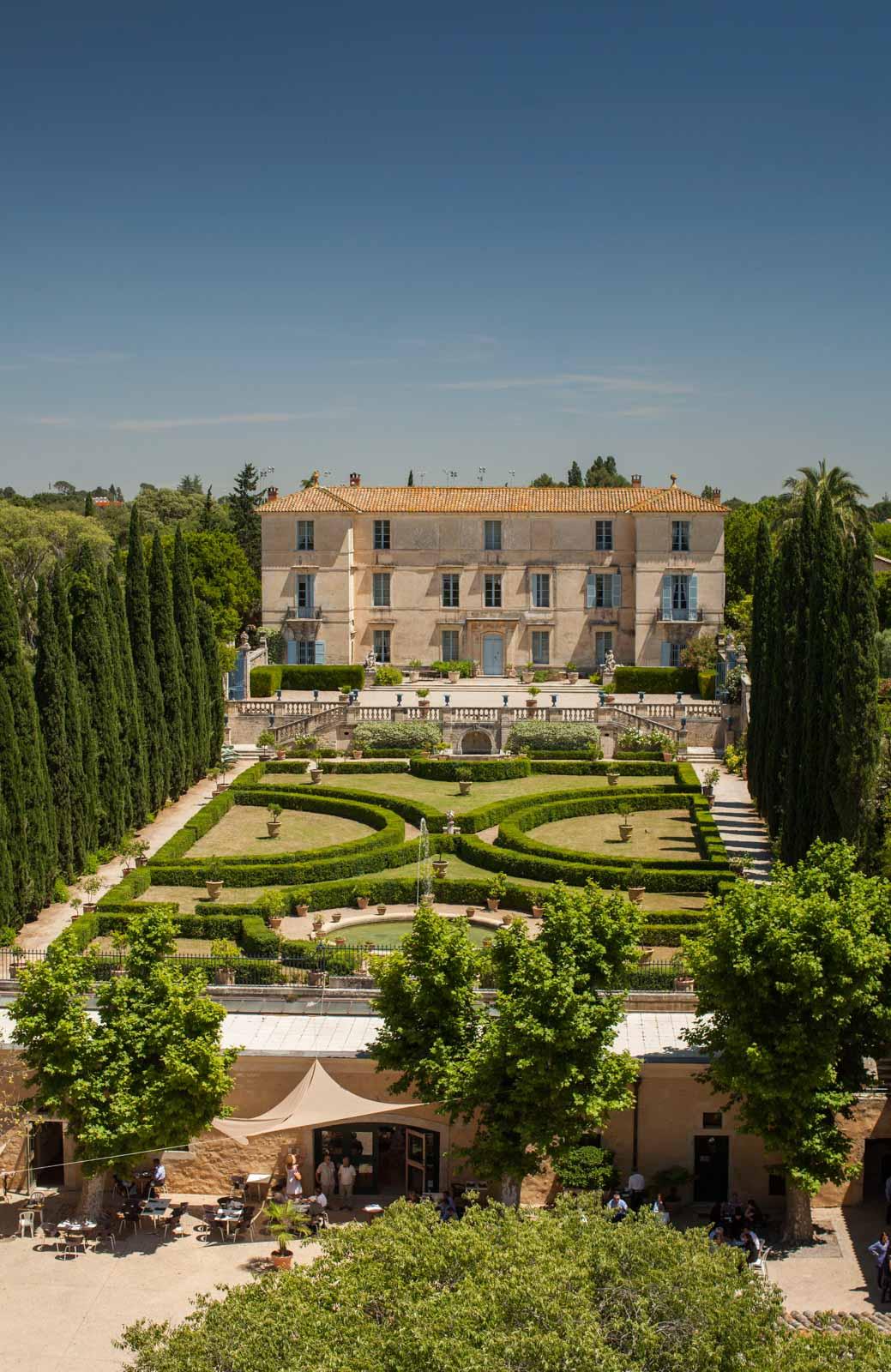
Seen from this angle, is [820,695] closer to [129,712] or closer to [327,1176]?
[327,1176]

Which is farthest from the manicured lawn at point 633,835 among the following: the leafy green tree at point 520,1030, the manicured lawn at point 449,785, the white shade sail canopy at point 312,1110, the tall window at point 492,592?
the tall window at point 492,592

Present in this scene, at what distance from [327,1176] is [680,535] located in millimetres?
48363

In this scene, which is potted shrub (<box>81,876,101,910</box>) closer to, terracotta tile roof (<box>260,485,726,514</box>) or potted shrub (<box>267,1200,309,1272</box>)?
potted shrub (<box>267,1200,309,1272</box>)

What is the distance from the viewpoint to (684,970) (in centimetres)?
2584

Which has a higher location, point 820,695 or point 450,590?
Result: point 450,590

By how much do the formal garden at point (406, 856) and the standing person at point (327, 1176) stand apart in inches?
154

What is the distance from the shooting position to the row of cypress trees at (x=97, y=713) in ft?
107

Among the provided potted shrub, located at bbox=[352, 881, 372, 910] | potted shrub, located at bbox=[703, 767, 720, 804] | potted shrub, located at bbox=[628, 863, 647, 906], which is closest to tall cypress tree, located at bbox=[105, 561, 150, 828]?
potted shrub, located at bbox=[352, 881, 372, 910]

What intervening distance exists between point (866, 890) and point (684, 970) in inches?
168

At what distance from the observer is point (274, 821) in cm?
4109

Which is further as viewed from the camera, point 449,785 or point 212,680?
point 212,680

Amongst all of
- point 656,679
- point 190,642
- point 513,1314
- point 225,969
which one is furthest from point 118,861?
point 656,679

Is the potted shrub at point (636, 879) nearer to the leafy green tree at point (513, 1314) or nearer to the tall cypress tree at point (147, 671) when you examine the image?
the tall cypress tree at point (147, 671)

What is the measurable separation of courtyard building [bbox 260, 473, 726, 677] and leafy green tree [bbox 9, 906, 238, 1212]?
45.9m
